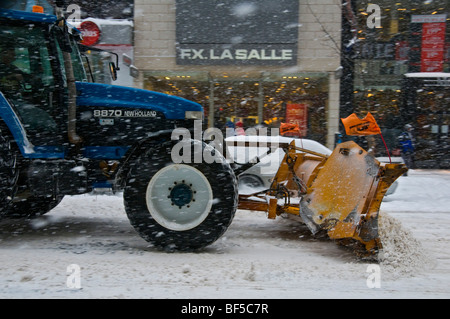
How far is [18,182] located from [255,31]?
12.1 m

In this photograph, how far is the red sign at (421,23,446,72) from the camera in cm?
1559

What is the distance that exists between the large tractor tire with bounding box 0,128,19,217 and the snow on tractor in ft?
0.03

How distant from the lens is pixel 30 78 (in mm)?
4727

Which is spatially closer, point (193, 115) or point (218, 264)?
point (218, 264)

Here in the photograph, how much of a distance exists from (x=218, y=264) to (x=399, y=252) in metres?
1.84

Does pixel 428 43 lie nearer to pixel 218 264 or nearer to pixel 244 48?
pixel 244 48

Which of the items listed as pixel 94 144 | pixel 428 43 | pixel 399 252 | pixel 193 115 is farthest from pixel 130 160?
pixel 428 43

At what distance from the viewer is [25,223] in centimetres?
583

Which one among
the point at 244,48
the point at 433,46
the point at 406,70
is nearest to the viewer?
the point at 244,48

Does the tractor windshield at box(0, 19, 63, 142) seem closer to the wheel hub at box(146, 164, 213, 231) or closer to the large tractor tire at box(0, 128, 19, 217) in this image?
the large tractor tire at box(0, 128, 19, 217)

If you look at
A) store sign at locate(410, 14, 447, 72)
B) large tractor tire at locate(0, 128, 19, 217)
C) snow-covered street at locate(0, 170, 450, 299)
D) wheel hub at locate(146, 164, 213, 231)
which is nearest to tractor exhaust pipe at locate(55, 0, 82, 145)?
large tractor tire at locate(0, 128, 19, 217)

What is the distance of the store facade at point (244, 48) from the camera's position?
15.2 meters
